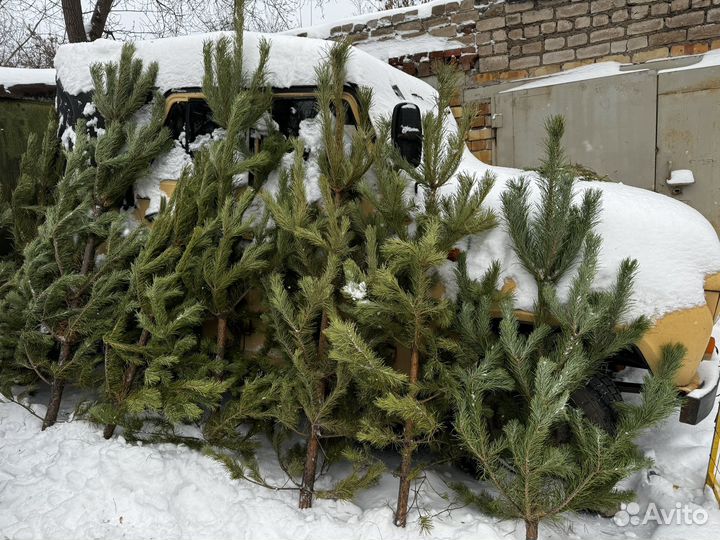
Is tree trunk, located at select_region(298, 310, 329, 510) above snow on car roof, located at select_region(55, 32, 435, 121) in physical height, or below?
below

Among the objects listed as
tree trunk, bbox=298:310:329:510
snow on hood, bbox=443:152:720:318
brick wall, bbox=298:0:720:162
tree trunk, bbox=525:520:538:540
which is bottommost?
tree trunk, bbox=525:520:538:540

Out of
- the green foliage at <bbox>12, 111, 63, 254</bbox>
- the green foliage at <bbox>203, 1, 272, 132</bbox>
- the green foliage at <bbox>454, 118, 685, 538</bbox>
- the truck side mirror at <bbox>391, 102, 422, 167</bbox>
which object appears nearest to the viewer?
the green foliage at <bbox>454, 118, 685, 538</bbox>

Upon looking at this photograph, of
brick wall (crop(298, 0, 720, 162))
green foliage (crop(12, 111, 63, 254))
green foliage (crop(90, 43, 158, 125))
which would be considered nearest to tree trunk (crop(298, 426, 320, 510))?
green foliage (crop(90, 43, 158, 125))

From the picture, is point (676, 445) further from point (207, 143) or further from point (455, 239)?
point (207, 143)

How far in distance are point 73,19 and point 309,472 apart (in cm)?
1003

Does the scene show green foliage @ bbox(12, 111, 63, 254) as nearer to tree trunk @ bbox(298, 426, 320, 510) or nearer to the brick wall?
tree trunk @ bbox(298, 426, 320, 510)

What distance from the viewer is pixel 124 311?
118 inches

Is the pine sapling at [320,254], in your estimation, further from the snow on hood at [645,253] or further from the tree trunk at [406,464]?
the snow on hood at [645,253]

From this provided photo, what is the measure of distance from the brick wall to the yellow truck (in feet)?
14.4

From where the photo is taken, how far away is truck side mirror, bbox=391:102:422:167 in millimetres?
2824

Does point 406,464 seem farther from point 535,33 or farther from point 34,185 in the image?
point 535,33

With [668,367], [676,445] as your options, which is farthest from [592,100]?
[668,367]

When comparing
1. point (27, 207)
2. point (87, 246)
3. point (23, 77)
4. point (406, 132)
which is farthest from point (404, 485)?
point (23, 77)

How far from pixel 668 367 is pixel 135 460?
2687mm
